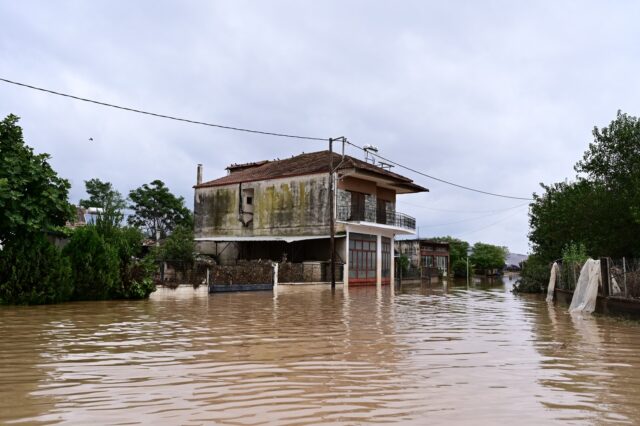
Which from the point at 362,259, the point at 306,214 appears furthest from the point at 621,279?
the point at 306,214

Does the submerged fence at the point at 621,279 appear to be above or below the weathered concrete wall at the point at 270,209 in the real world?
below

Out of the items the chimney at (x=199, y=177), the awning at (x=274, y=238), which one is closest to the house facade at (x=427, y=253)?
the awning at (x=274, y=238)

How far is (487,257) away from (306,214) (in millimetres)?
34528

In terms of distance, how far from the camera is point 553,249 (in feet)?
91.5

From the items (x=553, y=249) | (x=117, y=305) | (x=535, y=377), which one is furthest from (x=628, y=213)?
(x=117, y=305)

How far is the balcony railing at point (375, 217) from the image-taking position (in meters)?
33.5

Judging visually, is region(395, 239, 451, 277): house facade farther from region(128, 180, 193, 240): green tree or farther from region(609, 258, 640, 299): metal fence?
region(609, 258, 640, 299): metal fence

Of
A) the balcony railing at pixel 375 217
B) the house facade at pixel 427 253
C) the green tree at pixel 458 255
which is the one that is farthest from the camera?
the green tree at pixel 458 255

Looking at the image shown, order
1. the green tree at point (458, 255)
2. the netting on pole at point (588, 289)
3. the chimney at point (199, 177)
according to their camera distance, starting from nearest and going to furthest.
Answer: the netting on pole at point (588, 289)
the chimney at point (199, 177)
the green tree at point (458, 255)

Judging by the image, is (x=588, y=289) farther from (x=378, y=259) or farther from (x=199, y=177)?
(x=199, y=177)

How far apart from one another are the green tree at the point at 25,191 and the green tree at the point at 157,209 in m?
36.7

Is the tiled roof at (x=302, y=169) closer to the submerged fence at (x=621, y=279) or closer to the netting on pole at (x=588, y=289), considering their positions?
the netting on pole at (x=588, y=289)

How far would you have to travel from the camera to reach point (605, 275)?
47.5 feet

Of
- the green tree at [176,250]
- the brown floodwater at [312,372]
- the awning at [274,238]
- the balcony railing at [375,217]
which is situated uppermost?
the balcony railing at [375,217]
